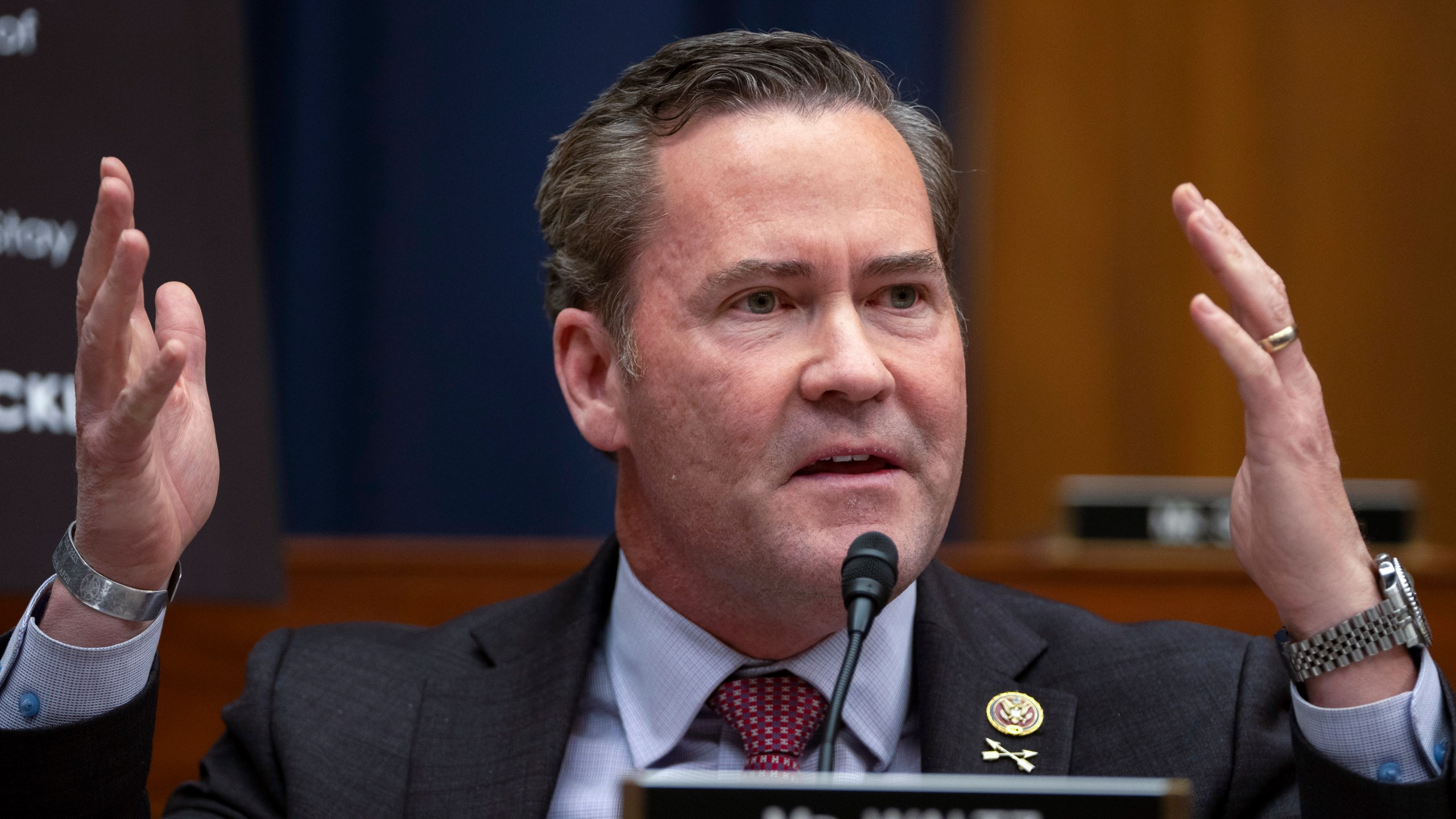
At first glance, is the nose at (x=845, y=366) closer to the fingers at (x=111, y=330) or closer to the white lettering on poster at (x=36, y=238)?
the fingers at (x=111, y=330)

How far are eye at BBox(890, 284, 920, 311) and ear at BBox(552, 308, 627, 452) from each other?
368mm

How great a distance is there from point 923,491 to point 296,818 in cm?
85

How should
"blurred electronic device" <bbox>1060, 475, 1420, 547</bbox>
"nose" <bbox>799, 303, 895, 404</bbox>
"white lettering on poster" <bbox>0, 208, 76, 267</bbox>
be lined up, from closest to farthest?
"nose" <bbox>799, 303, 895, 404</bbox> < "white lettering on poster" <bbox>0, 208, 76, 267</bbox> < "blurred electronic device" <bbox>1060, 475, 1420, 547</bbox>

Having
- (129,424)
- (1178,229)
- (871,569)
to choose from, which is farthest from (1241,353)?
(1178,229)

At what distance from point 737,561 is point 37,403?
99cm

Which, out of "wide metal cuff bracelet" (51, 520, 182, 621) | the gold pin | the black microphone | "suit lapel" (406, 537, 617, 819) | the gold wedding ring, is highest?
the gold wedding ring

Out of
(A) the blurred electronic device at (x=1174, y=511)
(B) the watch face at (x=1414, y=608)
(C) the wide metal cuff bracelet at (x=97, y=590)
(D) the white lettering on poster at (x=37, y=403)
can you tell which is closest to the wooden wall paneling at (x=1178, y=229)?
(A) the blurred electronic device at (x=1174, y=511)

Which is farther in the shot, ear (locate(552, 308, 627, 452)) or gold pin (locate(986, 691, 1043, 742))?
ear (locate(552, 308, 627, 452))

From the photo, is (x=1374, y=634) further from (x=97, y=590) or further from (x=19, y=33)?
(x=19, y=33)

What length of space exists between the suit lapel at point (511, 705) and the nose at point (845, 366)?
1.69 ft

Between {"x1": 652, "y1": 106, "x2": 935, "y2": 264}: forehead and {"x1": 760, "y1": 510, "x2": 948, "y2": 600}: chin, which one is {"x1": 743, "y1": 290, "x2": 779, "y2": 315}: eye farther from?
{"x1": 760, "y1": 510, "x2": 948, "y2": 600}: chin

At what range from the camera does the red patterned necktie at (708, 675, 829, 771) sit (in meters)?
1.67

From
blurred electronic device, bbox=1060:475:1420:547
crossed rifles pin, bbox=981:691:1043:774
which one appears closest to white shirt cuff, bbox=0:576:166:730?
crossed rifles pin, bbox=981:691:1043:774

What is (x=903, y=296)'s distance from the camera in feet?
5.62
